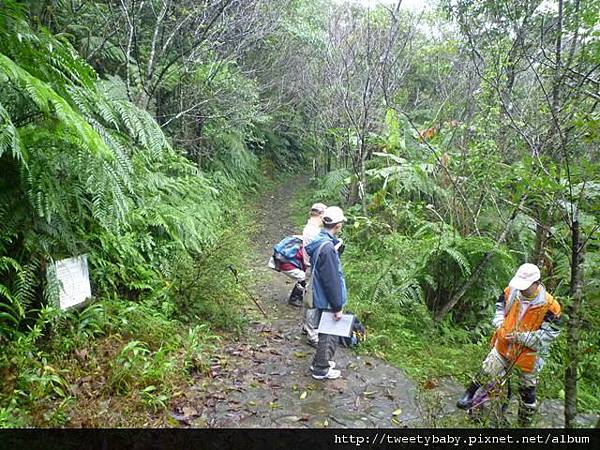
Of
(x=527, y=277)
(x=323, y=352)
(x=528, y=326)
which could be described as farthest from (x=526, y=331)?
(x=323, y=352)

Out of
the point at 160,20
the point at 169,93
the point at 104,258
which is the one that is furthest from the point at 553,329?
the point at 169,93

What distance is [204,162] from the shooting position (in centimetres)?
1155

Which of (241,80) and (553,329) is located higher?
(241,80)

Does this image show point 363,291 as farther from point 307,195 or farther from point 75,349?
point 307,195

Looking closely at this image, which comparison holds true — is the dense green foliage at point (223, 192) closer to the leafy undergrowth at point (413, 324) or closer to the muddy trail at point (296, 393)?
the leafy undergrowth at point (413, 324)

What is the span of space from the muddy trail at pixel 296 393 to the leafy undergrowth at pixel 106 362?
22cm

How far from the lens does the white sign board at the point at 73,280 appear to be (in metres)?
3.57

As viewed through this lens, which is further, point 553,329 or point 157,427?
point 553,329

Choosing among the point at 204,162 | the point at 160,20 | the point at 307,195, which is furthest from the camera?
the point at 307,195

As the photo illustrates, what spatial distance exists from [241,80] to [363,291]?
612cm

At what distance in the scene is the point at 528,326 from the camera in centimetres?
355

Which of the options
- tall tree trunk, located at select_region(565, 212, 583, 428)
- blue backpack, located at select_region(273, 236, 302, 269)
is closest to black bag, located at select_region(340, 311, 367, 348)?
blue backpack, located at select_region(273, 236, 302, 269)

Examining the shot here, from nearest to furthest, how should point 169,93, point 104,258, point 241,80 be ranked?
1. point 104,258
2. point 169,93
3. point 241,80

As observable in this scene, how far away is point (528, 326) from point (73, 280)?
3.80 metres
